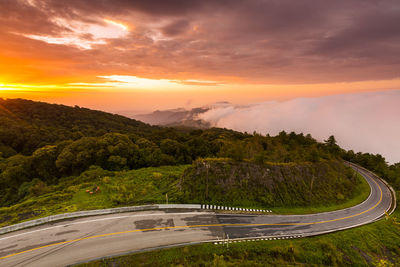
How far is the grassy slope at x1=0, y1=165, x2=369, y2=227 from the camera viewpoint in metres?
28.2

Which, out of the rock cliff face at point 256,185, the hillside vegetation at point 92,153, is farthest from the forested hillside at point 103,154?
the rock cliff face at point 256,185

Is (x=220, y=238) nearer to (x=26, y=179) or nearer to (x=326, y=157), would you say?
(x=326, y=157)

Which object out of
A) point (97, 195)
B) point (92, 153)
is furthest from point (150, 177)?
point (92, 153)

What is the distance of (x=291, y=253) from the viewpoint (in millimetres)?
22922

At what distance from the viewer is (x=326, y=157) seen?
5562 centimetres

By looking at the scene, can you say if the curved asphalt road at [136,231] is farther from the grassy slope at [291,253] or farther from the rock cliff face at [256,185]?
the rock cliff face at [256,185]

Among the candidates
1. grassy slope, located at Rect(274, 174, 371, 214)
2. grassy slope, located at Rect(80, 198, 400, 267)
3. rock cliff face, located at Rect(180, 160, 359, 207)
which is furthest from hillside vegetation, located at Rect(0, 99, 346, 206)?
grassy slope, located at Rect(80, 198, 400, 267)

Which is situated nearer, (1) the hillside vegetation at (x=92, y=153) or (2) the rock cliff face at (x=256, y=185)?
(2) the rock cliff face at (x=256, y=185)

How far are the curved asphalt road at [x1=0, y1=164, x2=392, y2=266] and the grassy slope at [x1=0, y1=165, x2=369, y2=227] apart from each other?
3.34 metres

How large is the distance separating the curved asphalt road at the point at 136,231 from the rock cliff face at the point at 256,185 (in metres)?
3.92

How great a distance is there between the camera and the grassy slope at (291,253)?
19.9 metres

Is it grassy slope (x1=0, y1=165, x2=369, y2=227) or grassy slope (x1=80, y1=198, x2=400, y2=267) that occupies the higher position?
grassy slope (x1=0, y1=165, x2=369, y2=227)

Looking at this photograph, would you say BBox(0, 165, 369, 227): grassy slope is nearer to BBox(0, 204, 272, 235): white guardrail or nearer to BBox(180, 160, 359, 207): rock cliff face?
BBox(0, 204, 272, 235): white guardrail

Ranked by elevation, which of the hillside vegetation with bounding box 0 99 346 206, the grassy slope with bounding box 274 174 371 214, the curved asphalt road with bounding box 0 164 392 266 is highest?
the hillside vegetation with bounding box 0 99 346 206
